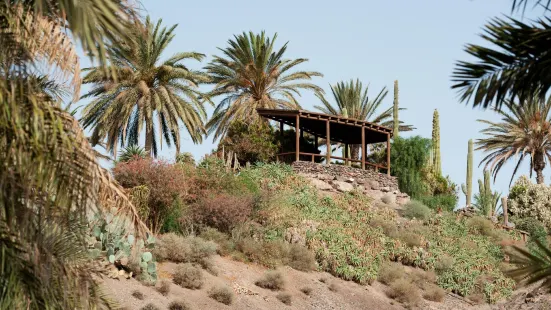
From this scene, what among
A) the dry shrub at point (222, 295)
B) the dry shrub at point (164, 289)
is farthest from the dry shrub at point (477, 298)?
the dry shrub at point (164, 289)

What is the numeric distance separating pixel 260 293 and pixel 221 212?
4.52 meters

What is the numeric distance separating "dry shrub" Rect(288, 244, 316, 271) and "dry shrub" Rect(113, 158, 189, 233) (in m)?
4.23

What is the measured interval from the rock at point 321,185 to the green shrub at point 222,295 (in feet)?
49.6

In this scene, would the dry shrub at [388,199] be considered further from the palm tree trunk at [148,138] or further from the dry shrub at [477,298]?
the palm tree trunk at [148,138]

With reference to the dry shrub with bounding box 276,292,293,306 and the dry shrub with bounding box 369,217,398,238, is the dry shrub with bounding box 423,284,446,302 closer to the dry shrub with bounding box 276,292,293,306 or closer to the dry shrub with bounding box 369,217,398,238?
the dry shrub with bounding box 369,217,398,238

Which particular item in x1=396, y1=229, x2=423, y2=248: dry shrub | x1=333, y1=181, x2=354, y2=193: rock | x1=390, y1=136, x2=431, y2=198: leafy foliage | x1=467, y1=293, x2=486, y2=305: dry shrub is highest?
x1=390, y1=136, x2=431, y2=198: leafy foliage

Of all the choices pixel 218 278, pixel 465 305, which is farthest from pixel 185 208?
Result: pixel 465 305

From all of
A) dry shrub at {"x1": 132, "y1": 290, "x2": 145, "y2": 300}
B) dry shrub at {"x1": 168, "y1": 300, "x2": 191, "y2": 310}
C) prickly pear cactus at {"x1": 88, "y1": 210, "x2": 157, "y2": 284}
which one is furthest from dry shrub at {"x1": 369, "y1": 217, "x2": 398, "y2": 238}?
dry shrub at {"x1": 132, "y1": 290, "x2": 145, "y2": 300}

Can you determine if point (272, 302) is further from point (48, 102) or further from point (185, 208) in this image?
point (48, 102)

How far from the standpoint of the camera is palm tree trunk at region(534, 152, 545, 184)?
48.9 m

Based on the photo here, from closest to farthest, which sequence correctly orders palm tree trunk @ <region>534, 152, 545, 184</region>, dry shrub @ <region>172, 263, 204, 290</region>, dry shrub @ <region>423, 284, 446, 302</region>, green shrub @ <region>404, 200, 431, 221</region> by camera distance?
dry shrub @ <region>172, 263, 204, 290</region>, dry shrub @ <region>423, 284, 446, 302</region>, green shrub @ <region>404, 200, 431, 221</region>, palm tree trunk @ <region>534, 152, 545, 184</region>

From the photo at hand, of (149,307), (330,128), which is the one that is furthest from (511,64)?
(330,128)

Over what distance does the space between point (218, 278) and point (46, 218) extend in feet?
50.6

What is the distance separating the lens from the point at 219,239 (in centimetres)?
2681
